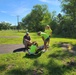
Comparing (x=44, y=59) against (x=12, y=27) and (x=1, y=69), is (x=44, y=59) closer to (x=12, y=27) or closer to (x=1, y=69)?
(x=1, y=69)

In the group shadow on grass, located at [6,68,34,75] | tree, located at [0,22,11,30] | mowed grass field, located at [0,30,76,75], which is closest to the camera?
shadow on grass, located at [6,68,34,75]

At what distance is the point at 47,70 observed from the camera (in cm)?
1095

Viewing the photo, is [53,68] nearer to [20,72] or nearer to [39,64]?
[39,64]

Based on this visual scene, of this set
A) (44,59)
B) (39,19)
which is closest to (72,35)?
(44,59)

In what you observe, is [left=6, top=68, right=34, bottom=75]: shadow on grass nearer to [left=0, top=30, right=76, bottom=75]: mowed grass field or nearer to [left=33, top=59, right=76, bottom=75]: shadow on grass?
[left=0, top=30, right=76, bottom=75]: mowed grass field

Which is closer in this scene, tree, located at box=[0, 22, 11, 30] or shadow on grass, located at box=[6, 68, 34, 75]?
shadow on grass, located at box=[6, 68, 34, 75]

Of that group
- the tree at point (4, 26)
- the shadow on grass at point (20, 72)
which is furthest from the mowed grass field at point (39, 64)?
the tree at point (4, 26)

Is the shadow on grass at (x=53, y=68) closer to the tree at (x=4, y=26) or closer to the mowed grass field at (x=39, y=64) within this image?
the mowed grass field at (x=39, y=64)

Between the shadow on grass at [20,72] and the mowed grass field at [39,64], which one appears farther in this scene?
the mowed grass field at [39,64]

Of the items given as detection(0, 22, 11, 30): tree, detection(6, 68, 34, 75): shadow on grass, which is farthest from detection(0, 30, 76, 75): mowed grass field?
detection(0, 22, 11, 30): tree

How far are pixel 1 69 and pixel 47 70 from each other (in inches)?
87.7

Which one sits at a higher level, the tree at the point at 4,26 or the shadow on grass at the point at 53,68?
the shadow on grass at the point at 53,68

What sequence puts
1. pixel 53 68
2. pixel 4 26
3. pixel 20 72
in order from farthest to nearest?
pixel 4 26 → pixel 53 68 → pixel 20 72

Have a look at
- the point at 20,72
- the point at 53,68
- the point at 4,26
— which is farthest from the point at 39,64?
the point at 4,26
